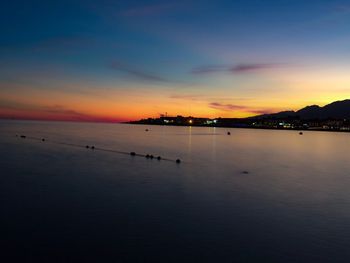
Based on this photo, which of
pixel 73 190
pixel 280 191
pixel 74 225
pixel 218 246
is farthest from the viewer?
pixel 280 191

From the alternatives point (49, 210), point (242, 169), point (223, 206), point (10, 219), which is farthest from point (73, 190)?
point (242, 169)

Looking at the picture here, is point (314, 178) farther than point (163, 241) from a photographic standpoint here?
Yes

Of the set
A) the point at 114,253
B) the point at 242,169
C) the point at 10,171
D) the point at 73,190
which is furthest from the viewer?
the point at 242,169

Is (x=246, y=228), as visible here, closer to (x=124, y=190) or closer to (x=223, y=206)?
(x=223, y=206)

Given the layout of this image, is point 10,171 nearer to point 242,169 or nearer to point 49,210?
point 49,210

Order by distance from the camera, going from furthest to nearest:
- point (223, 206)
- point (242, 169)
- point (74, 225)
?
point (242, 169) → point (223, 206) → point (74, 225)

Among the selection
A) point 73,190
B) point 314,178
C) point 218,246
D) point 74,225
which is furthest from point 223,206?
point 314,178

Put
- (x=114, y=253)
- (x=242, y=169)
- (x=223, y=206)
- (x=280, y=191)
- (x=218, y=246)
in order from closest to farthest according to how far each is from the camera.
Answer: (x=114, y=253) < (x=218, y=246) < (x=223, y=206) < (x=280, y=191) < (x=242, y=169)

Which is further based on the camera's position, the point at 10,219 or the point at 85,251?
the point at 10,219
